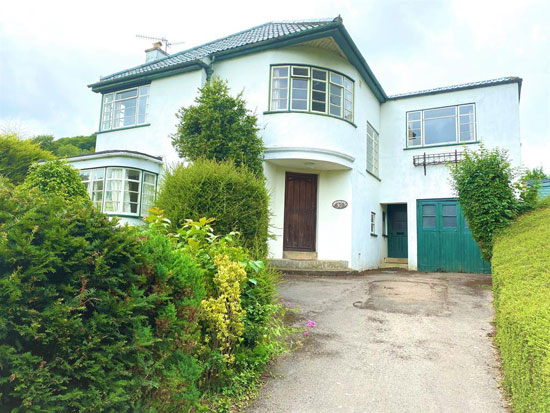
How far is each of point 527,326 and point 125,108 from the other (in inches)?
599

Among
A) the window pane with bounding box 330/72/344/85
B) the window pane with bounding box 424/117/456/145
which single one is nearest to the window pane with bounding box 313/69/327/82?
the window pane with bounding box 330/72/344/85

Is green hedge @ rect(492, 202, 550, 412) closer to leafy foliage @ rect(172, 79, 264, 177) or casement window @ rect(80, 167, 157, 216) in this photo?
leafy foliage @ rect(172, 79, 264, 177)

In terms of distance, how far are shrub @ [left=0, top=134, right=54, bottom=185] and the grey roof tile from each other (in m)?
4.04

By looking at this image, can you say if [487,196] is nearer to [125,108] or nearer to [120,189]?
[120,189]

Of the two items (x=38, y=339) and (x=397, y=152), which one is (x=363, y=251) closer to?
(x=397, y=152)

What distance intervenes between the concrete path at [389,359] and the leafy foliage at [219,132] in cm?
450

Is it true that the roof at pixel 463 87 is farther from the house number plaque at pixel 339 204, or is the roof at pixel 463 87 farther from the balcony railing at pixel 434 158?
the house number plaque at pixel 339 204

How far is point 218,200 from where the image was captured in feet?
19.7

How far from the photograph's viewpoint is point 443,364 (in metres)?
4.47

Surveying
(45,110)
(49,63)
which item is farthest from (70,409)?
(45,110)

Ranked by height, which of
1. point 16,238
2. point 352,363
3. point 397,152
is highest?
point 397,152

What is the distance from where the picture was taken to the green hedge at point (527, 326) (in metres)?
2.41

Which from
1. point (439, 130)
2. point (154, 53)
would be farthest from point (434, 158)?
point (154, 53)

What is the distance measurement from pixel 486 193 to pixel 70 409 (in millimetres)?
8806
